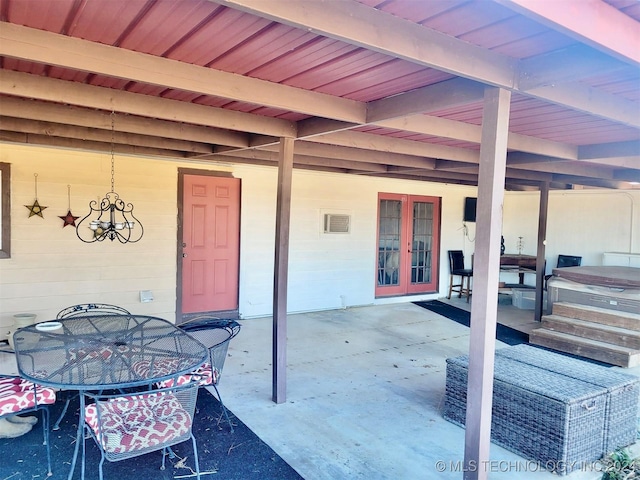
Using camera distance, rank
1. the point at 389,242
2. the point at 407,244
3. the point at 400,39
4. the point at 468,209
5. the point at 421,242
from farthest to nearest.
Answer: the point at 468,209, the point at 421,242, the point at 407,244, the point at 389,242, the point at 400,39

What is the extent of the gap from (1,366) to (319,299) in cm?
423

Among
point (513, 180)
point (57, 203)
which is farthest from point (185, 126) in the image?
point (513, 180)

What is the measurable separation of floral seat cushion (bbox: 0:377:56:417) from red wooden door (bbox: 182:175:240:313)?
310cm

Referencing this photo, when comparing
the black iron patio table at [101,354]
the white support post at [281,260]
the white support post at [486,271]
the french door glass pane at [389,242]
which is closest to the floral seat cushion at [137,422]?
the black iron patio table at [101,354]

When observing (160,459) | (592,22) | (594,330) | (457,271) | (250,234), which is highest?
(592,22)

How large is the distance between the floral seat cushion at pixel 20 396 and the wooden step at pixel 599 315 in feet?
18.4

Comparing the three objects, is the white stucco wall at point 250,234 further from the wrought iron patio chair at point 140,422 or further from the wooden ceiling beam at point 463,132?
the wooden ceiling beam at point 463,132

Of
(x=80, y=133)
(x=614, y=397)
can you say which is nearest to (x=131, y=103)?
(x=80, y=133)

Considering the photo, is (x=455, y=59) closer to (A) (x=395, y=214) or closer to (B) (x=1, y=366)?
(B) (x=1, y=366)

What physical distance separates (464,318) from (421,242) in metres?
1.84

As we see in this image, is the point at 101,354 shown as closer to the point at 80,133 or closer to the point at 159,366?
the point at 159,366

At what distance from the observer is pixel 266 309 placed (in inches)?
258

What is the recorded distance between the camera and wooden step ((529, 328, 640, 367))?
15.7 ft

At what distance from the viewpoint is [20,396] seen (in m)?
2.57
